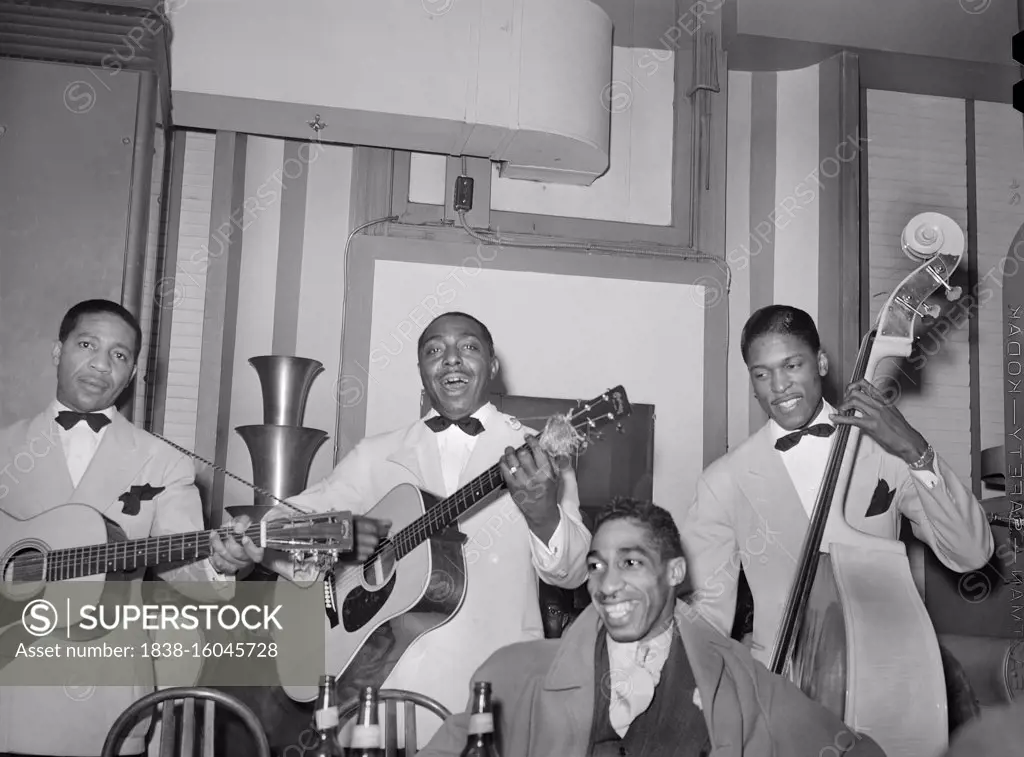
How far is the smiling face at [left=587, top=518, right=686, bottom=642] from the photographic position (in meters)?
2.37

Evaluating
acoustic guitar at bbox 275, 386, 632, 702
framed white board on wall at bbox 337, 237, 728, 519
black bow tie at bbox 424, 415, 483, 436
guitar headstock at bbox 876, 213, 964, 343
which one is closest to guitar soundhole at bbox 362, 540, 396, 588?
acoustic guitar at bbox 275, 386, 632, 702

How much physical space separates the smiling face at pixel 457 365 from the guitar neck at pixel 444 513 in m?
0.33

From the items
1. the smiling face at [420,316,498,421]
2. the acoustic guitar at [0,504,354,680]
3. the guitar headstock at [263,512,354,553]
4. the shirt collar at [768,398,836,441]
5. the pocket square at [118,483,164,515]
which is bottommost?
the acoustic guitar at [0,504,354,680]

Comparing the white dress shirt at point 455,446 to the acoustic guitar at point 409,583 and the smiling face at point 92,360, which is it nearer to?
the acoustic guitar at point 409,583

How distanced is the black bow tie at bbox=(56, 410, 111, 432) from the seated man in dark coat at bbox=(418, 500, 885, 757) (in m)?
1.44

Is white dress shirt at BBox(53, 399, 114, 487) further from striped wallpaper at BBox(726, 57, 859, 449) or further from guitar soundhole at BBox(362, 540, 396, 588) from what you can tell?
striped wallpaper at BBox(726, 57, 859, 449)

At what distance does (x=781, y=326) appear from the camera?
10.8ft

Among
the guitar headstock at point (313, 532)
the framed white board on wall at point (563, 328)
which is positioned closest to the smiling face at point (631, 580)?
the guitar headstock at point (313, 532)

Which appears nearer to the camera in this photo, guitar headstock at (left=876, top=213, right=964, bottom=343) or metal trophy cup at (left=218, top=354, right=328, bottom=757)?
guitar headstock at (left=876, top=213, right=964, bottom=343)

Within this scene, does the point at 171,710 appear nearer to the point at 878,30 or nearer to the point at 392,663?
the point at 392,663

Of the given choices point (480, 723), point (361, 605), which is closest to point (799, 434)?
point (361, 605)

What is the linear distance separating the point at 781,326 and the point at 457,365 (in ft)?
3.22

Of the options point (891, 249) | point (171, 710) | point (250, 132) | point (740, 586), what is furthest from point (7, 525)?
point (891, 249)

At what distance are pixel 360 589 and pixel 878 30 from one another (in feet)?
9.13
